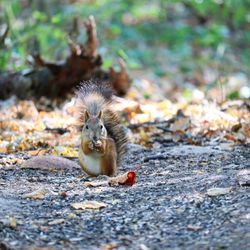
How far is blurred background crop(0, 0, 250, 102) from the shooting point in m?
12.4

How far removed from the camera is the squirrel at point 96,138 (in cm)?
510

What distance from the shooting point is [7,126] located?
284 inches

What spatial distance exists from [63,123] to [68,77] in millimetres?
1235

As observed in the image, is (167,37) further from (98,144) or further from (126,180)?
(126,180)


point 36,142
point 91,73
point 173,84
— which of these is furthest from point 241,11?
point 36,142

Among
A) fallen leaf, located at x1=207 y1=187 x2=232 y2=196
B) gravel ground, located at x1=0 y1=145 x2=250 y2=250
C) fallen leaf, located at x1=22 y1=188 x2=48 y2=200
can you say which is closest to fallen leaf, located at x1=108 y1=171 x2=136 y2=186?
gravel ground, located at x1=0 y1=145 x2=250 y2=250

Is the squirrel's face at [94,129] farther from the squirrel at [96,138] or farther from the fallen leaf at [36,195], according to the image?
the fallen leaf at [36,195]

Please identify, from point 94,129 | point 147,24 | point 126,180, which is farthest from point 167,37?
point 126,180

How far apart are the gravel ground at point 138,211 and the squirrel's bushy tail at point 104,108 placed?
0.85ft

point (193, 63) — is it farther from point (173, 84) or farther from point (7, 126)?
point (7, 126)

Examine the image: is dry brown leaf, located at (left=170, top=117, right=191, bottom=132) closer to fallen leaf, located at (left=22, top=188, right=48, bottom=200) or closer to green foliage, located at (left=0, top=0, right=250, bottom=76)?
fallen leaf, located at (left=22, top=188, right=48, bottom=200)

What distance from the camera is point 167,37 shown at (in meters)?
15.0

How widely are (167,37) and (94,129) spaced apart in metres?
10.1

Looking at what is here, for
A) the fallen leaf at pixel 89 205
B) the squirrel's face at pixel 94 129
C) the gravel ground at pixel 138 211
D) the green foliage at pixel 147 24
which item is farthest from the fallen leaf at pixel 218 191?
the green foliage at pixel 147 24
